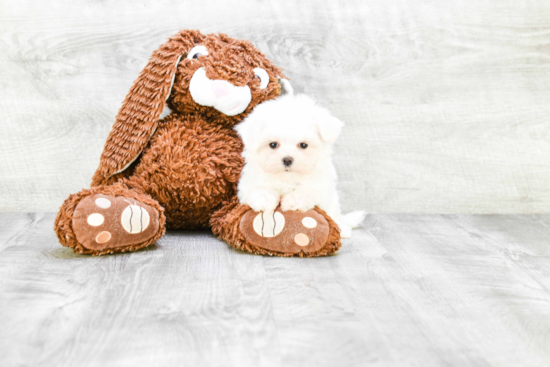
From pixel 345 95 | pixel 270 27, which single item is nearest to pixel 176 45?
pixel 270 27

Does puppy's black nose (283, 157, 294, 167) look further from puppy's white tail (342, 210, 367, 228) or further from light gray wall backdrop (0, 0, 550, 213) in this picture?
light gray wall backdrop (0, 0, 550, 213)

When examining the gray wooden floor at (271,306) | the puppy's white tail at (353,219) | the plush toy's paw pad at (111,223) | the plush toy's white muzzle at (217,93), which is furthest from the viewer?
the puppy's white tail at (353,219)

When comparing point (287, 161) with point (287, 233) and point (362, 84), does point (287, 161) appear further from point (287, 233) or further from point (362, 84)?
point (362, 84)

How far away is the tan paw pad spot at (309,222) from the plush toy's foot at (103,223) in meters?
0.36

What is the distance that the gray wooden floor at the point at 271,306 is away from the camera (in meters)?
0.76

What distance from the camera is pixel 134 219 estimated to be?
1202mm

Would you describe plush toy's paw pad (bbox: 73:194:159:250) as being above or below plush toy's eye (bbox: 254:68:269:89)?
below

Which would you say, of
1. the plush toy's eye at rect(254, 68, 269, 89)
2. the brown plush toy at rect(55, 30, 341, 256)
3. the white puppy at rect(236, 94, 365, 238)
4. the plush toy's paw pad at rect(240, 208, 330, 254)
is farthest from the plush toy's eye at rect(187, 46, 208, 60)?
the plush toy's paw pad at rect(240, 208, 330, 254)

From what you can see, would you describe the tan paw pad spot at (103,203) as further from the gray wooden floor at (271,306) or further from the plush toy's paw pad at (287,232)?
the plush toy's paw pad at (287,232)

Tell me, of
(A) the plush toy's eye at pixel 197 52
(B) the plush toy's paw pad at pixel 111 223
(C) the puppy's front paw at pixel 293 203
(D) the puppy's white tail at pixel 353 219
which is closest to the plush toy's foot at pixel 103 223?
(B) the plush toy's paw pad at pixel 111 223

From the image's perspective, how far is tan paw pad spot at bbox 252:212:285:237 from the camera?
1.22m

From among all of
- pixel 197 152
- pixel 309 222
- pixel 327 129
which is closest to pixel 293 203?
pixel 309 222

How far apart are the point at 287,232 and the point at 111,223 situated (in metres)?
0.40

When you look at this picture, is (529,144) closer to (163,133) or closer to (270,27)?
(270,27)
